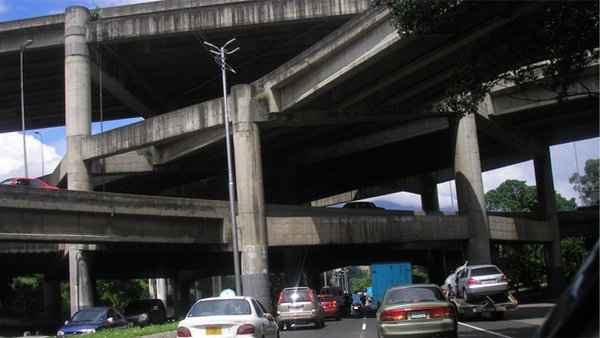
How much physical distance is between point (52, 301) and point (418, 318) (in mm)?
44810

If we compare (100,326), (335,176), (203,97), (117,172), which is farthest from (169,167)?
(100,326)

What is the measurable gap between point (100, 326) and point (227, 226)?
13488 millimetres

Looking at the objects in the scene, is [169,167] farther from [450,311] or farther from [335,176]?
[450,311]

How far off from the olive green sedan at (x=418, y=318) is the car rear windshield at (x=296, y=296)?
11.9m

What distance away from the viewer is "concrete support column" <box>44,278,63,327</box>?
5016 cm

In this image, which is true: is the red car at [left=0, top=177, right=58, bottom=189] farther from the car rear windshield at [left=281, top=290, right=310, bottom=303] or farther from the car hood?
the car rear windshield at [left=281, top=290, right=310, bottom=303]

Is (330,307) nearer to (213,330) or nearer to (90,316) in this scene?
(90,316)

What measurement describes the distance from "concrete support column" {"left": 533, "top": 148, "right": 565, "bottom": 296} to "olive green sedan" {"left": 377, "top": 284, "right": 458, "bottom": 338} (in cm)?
3955

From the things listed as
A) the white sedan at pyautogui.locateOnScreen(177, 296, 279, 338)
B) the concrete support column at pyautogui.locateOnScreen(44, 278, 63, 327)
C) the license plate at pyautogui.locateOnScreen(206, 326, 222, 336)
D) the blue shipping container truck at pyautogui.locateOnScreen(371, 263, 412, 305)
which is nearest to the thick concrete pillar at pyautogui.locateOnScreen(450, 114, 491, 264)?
the blue shipping container truck at pyautogui.locateOnScreen(371, 263, 412, 305)

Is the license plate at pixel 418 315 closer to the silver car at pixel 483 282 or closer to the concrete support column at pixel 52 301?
the silver car at pixel 483 282

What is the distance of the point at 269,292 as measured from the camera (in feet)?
105

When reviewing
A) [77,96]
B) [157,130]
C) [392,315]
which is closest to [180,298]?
[77,96]

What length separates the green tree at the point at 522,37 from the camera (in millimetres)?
13781

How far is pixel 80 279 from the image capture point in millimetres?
34406
